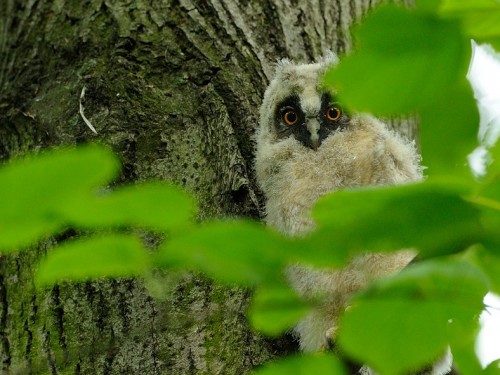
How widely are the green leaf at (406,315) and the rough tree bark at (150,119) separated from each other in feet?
3.96

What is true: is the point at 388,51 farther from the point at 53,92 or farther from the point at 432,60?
the point at 53,92

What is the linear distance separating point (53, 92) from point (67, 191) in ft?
7.23

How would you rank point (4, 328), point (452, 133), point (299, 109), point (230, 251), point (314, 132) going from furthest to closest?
1. point (299, 109)
2. point (314, 132)
3. point (4, 328)
4. point (452, 133)
5. point (230, 251)

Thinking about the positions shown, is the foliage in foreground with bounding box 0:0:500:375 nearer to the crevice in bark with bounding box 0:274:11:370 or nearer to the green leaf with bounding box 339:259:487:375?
the green leaf with bounding box 339:259:487:375

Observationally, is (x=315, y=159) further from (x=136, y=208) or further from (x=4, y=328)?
(x=136, y=208)

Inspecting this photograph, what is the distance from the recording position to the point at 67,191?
86 cm

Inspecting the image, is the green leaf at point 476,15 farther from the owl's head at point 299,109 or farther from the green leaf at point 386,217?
the owl's head at point 299,109

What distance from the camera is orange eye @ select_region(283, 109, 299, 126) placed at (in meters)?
3.57

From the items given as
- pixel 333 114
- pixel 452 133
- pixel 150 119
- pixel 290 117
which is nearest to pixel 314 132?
pixel 333 114

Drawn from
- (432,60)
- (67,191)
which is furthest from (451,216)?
(67,191)

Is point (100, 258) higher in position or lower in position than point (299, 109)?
higher

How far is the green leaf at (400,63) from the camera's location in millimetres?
965

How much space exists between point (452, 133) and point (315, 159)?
141 cm

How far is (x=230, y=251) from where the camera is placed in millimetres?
845
